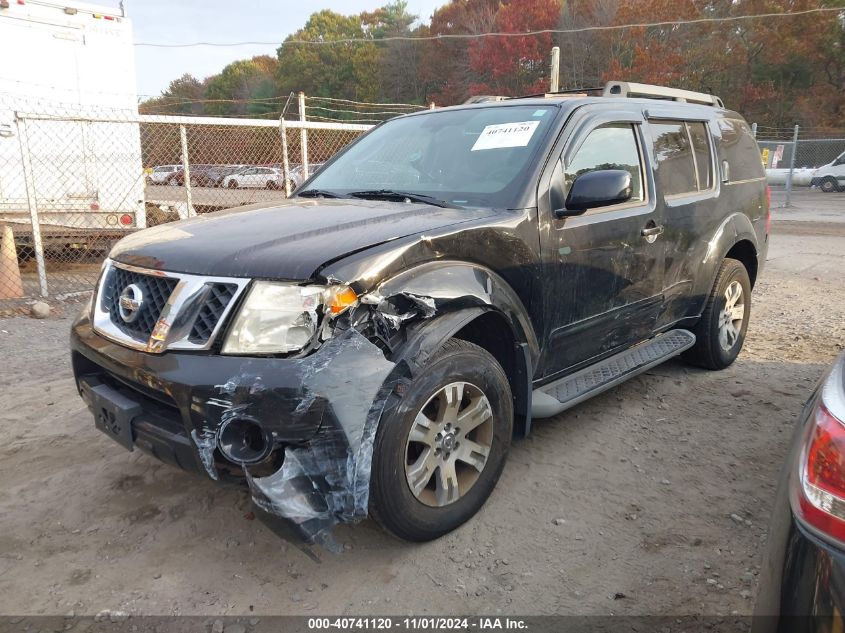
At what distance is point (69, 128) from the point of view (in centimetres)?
802

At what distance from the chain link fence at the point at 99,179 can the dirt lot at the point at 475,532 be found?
3.88 meters

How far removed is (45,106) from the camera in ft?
27.2

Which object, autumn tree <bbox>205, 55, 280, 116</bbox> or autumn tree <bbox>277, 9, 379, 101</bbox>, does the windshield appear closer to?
→ autumn tree <bbox>277, 9, 379, 101</bbox>

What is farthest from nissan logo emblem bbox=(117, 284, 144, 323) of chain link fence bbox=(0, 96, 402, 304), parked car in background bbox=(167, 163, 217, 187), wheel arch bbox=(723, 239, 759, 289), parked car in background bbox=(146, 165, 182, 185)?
parked car in background bbox=(167, 163, 217, 187)

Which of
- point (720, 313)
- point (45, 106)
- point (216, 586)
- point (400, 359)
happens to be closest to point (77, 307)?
point (45, 106)

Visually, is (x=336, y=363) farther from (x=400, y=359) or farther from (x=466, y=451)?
(x=466, y=451)

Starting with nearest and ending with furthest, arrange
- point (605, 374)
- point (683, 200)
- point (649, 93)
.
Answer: point (605, 374) < point (683, 200) < point (649, 93)

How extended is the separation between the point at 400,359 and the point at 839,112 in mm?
40086

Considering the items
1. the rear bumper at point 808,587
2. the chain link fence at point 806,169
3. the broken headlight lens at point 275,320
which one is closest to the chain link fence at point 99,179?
the broken headlight lens at point 275,320

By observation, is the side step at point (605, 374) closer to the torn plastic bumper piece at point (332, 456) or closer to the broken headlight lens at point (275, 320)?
the torn plastic bumper piece at point (332, 456)

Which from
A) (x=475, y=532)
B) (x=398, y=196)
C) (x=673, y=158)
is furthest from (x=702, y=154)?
(x=475, y=532)

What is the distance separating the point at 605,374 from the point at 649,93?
2.01m

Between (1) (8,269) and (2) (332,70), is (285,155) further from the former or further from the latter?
(2) (332,70)

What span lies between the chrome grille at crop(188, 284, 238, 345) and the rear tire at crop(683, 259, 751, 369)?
3445 mm
